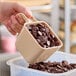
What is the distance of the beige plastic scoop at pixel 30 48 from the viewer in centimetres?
85

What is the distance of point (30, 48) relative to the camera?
0.87 m

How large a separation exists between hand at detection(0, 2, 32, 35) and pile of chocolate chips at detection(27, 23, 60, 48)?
0.26 feet

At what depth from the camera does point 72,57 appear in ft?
3.19

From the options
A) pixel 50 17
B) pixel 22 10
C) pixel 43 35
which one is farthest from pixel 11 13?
pixel 50 17

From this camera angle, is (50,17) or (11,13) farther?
(50,17)

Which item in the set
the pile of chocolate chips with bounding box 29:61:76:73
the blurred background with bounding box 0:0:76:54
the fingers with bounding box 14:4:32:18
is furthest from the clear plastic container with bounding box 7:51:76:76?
the blurred background with bounding box 0:0:76:54

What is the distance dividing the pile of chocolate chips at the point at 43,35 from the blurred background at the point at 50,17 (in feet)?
4.90

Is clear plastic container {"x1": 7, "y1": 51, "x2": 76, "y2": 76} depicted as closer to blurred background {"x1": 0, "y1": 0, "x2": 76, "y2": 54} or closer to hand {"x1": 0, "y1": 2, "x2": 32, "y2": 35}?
hand {"x1": 0, "y1": 2, "x2": 32, "y2": 35}

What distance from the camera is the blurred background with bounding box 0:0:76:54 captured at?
97.3 inches

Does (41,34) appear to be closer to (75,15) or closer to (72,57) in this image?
(72,57)

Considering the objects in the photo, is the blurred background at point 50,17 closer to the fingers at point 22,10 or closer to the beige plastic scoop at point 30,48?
the fingers at point 22,10

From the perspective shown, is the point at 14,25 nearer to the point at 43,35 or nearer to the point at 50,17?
the point at 43,35

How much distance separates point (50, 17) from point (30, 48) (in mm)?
1704

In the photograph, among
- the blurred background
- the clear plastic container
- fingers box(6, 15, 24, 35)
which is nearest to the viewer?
the clear plastic container
